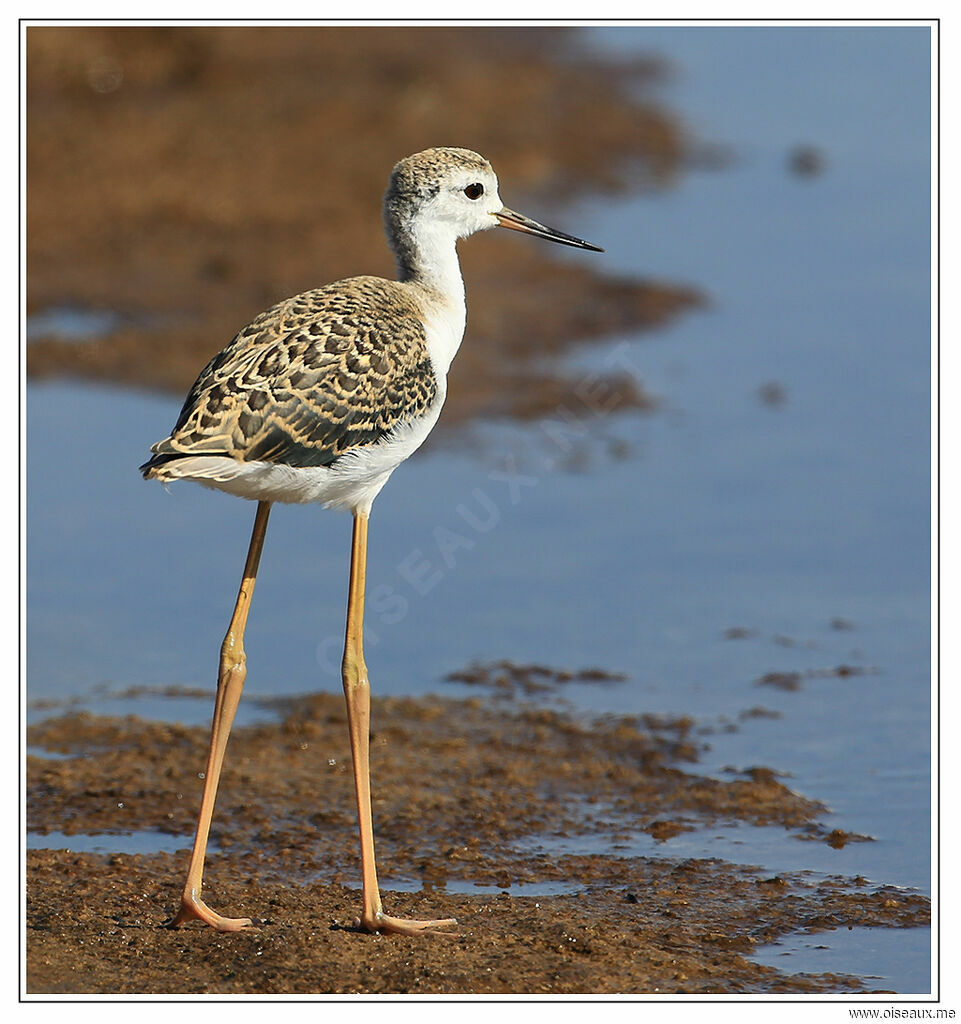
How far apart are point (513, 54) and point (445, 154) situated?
18378 millimetres

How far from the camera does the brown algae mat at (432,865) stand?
6113 millimetres

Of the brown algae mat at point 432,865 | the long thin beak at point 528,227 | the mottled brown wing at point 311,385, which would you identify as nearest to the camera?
the brown algae mat at point 432,865

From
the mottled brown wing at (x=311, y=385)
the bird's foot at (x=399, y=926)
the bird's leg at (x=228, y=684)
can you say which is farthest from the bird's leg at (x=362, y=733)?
the mottled brown wing at (x=311, y=385)

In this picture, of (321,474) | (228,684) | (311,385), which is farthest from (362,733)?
(311,385)

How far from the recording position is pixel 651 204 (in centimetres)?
2050

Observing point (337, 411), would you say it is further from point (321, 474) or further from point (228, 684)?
point (228, 684)

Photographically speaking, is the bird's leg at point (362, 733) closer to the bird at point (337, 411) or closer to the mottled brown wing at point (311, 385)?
the bird at point (337, 411)

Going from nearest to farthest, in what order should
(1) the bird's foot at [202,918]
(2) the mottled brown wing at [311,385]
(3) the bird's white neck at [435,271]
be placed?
(2) the mottled brown wing at [311,385]
(1) the bird's foot at [202,918]
(3) the bird's white neck at [435,271]

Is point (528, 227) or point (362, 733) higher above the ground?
point (528, 227)

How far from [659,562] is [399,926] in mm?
5062

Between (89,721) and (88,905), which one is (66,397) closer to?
(89,721)

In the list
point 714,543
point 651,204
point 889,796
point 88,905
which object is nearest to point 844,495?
point 714,543

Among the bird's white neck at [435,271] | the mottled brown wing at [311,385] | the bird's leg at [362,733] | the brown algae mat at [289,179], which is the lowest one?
the bird's leg at [362,733]

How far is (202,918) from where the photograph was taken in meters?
6.39
